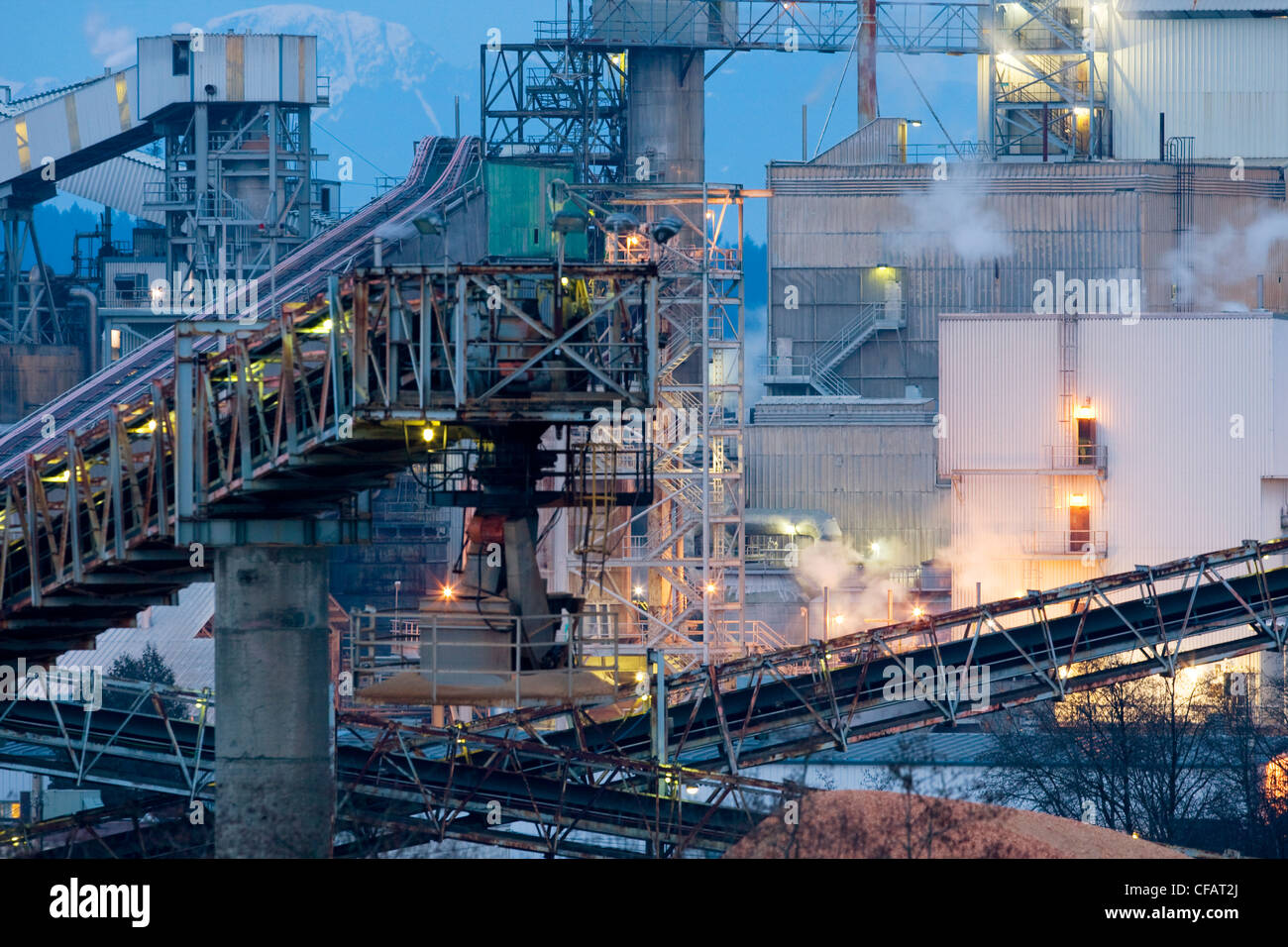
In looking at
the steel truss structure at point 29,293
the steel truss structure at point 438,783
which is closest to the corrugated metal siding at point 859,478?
the steel truss structure at point 29,293

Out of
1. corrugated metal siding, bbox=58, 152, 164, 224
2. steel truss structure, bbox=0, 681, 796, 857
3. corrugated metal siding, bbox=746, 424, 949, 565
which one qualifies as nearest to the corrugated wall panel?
corrugated metal siding, bbox=746, 424, 949, 565

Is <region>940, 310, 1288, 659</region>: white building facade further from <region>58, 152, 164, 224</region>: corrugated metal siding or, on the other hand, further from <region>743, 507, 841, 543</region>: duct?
<region>58, 152, 164, 224</region>: corrugated metal siding

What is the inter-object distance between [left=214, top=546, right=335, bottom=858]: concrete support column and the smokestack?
176ft

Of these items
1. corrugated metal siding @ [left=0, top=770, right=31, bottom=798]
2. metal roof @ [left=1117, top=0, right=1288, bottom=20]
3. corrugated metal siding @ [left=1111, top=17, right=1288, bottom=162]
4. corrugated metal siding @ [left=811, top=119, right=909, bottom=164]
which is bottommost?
corrugated metal siding @ [left=0, top=770, right=31, bottom=798]

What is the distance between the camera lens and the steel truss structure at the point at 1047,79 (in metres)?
76.2

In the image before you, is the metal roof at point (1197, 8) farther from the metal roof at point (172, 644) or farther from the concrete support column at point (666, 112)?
the metal roof at point (172, 644)

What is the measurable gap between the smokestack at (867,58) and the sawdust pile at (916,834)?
167ft

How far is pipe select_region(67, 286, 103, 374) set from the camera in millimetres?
79062

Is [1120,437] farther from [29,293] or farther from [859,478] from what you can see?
[29,293]

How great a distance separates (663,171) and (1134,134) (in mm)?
16858

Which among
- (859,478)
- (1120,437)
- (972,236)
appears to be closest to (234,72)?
(972,236)

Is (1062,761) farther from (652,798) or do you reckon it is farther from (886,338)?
(886,338)

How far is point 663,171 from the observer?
256 ft

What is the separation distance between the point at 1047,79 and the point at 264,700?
180 feet
